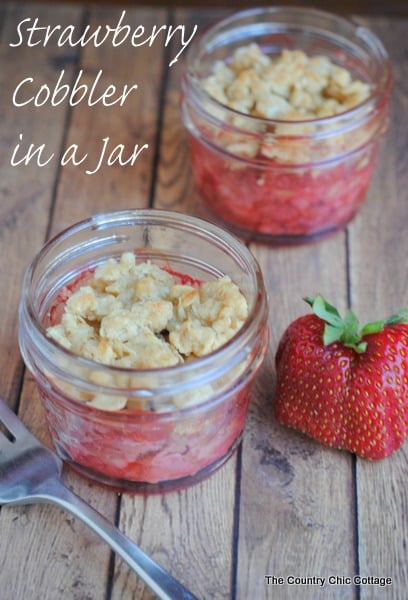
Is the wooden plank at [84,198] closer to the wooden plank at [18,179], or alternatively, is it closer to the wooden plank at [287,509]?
the wooden plank at [18,179]

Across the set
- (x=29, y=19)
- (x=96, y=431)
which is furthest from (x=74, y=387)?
(x=29, y=19)

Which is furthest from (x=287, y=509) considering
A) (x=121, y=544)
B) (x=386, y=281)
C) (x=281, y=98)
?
(x=281, y=98)

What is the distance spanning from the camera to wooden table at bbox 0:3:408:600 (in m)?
1.46

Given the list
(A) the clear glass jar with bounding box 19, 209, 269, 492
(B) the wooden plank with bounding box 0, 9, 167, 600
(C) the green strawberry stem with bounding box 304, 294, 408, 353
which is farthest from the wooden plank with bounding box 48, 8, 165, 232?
(C) the green strawberry stem with bounding box 304, 294, 408, 353

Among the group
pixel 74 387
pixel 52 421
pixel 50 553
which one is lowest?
pixel 50 553

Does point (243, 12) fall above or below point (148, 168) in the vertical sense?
above

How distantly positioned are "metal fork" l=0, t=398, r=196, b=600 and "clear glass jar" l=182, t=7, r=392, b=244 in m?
0.63

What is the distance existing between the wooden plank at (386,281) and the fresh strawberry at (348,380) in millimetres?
57

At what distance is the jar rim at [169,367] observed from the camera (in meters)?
1.39

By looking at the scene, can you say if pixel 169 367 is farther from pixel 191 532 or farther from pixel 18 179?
pixel 18 179

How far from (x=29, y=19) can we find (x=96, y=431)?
4.30 feet

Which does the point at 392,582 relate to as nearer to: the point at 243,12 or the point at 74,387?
the point at 74,387

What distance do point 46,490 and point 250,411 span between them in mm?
381

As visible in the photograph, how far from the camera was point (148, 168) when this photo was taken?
2.12m
